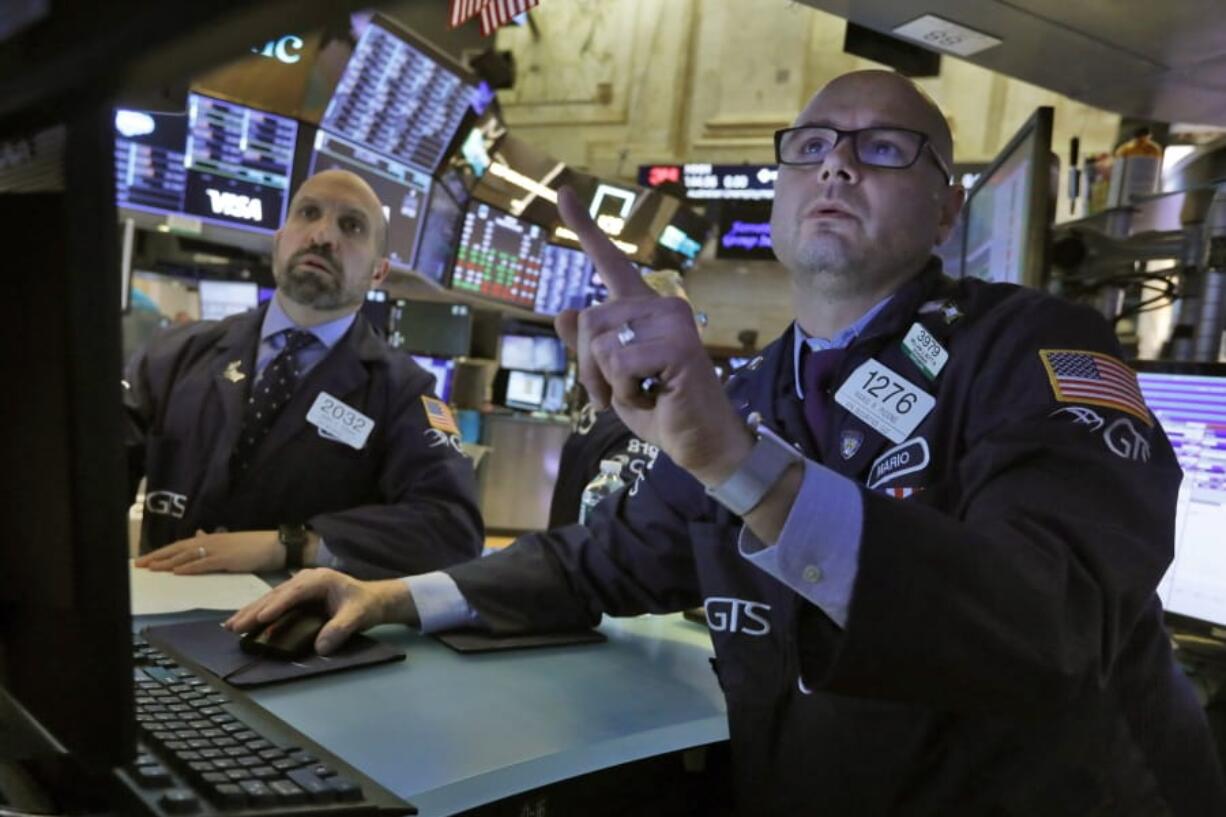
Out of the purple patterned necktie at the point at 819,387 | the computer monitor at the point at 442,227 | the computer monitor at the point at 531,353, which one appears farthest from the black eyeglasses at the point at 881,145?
the computer monitor at the point at 531,353

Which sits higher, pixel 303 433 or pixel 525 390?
pixel 303 433

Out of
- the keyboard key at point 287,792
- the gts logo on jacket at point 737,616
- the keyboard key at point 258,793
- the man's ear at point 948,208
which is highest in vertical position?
the man's ear at point 948,208

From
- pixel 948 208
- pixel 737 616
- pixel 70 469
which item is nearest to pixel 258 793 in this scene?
pixel 70 469

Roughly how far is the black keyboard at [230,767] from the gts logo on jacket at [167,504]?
3.41 feet

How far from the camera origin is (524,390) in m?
6.36

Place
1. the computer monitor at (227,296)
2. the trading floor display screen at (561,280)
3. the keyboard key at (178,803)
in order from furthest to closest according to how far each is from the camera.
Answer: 1. the trading floor display screen at (561,280)
2. the computer monitor at (227,296)
3. the keyboard key at (178,803)

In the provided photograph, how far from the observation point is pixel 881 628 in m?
0.64

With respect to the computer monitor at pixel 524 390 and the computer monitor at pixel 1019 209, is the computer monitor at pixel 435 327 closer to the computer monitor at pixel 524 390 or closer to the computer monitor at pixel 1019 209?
the computer monitor at pixel 524 390

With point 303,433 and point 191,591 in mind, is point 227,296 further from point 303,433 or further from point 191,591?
point 191,591

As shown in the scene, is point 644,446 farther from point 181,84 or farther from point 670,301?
point 181,84

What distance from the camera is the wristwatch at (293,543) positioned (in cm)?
154

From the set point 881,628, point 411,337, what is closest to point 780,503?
point 881,628

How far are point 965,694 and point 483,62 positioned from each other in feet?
19.0

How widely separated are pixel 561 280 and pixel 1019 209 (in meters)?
4.82
